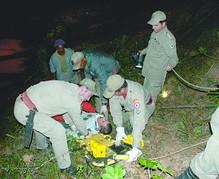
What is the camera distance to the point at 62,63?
18.4ft

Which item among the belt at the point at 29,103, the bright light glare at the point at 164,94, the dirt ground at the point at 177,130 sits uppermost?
the belt at the point at 29,103

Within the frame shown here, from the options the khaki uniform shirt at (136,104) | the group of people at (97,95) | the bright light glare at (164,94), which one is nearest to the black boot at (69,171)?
the group of people at (97,95)

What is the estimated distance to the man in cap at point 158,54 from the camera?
4.40 m

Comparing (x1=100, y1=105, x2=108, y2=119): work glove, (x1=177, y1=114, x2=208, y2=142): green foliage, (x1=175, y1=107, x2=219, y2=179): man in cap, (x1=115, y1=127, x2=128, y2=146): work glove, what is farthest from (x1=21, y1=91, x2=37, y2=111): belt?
A: (x1=177, y1=114, x2=208, y2=142): green foliage

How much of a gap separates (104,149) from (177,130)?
151 cm

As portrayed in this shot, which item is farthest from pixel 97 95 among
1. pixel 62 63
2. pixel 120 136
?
pixel 62 63

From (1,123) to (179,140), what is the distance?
4.23 metres

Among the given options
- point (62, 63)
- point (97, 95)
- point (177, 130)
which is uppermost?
point (62, 63)

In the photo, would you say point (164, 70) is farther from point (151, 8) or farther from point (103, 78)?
point (151, 8)

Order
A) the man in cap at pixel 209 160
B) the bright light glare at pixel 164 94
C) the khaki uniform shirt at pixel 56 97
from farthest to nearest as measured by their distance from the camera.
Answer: the bright light glare at pixel 164 94 < the khaki uniform shirt at pixel 56 97 < the man in cap at pixel 209 160

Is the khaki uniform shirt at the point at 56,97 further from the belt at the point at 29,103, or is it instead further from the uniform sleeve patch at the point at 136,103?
the uniform sleeve patch at the point at 136,103

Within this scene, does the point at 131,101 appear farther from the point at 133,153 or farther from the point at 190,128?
the point at 190,128

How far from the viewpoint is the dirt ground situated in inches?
165

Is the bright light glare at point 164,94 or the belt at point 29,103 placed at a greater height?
the belt at point 29,103
